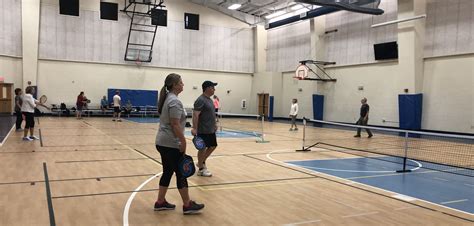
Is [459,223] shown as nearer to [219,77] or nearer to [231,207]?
[231,207]

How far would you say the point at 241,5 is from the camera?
32.3m

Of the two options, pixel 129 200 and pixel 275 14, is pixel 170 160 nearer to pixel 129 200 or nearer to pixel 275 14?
pixel 129 200

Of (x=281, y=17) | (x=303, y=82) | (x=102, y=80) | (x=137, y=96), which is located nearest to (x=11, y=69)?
(x=102, y=80)

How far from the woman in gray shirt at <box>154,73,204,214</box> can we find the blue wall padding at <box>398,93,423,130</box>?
766 inches

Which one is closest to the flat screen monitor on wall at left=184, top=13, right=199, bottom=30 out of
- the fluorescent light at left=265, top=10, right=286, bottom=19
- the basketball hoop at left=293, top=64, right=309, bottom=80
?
the fluorescent light at left=265, top=10, right=286, bottom=19

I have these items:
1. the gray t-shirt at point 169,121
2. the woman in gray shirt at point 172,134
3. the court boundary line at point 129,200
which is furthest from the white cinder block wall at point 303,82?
the gray t-shirt at point 169,121

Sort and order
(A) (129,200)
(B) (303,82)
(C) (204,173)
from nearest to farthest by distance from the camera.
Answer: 1. (A) (129,200)
2. (C) (204,173)
3. (B) (303,82)

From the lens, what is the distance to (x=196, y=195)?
6.40 m

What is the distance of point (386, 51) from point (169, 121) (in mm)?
21527

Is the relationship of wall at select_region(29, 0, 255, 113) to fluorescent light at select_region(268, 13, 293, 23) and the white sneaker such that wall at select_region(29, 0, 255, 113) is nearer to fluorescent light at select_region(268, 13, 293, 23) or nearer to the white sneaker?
fluorescent light at select_region(268, 13, 293, 23)

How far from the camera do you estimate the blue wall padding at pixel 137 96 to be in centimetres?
→ 3030

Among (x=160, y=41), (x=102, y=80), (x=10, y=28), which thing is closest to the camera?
(x=10, y=28)

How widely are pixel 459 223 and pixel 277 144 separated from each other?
9.16 meters

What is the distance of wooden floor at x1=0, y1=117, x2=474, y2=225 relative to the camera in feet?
16.9
